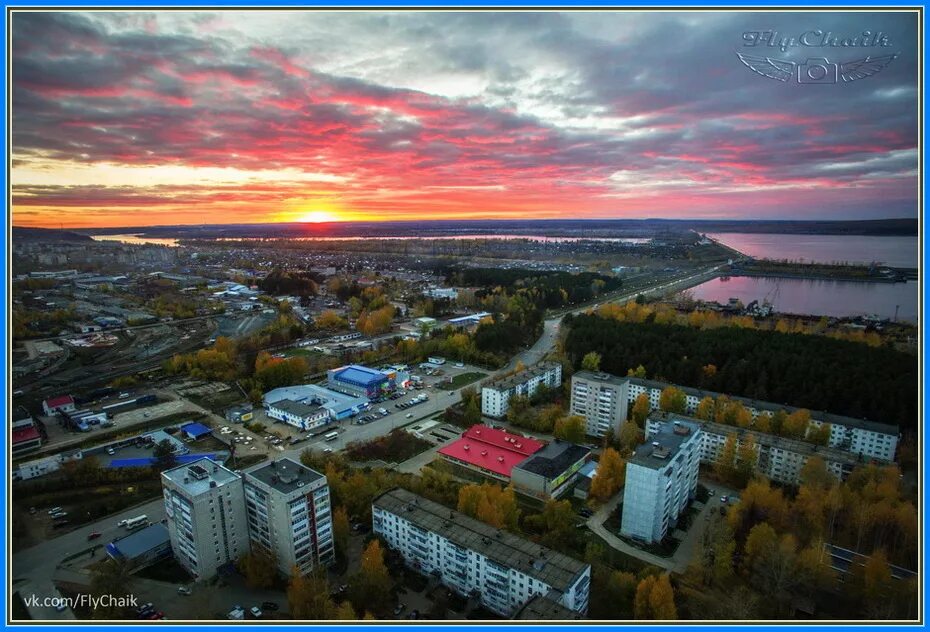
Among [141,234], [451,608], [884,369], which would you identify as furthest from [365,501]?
[141,234]

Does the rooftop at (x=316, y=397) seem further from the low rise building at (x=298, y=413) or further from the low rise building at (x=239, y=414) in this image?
the low rise building at (x=239, y=414)

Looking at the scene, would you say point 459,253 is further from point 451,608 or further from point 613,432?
point 451,608

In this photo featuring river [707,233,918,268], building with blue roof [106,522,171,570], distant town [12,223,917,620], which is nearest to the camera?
distant town [12,223,917,620]

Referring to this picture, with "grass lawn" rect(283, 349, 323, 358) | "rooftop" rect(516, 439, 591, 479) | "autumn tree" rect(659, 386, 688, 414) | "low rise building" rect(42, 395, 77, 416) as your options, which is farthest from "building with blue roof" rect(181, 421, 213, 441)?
Result: "autumn tree" rect(659, 386, 688, 414)

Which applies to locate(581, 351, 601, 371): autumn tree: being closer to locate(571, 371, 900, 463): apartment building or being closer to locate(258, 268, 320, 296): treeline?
locate(571, 371, 900, 463): apartment building

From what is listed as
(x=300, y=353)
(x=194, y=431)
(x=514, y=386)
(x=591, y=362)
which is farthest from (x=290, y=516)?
(x=300, y=353)

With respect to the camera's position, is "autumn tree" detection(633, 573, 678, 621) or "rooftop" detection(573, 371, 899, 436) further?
"rooftop" detection(573, 371, 899, 436)

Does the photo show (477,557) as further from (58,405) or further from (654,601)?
(58,405)
